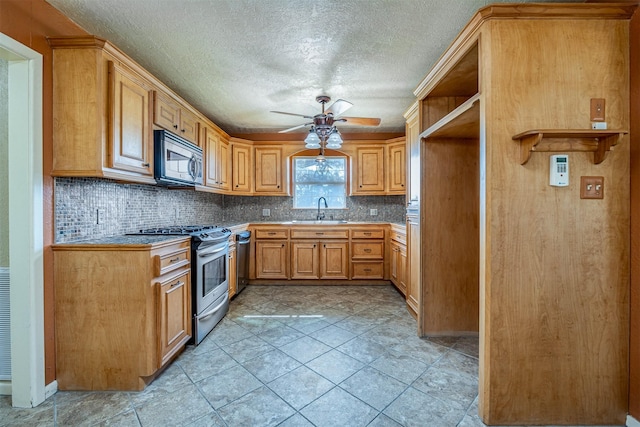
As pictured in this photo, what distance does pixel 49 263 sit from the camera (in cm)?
167

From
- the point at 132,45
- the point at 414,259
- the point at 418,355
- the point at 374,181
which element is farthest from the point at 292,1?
the point at 374,181

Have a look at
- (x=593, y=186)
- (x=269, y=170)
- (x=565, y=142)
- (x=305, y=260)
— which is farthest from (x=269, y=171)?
(x=593, y=186)

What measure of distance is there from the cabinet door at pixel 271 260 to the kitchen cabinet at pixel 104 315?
7.36 feet

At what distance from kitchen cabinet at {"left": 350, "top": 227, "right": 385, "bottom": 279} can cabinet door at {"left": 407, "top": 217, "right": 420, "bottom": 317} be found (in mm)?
963

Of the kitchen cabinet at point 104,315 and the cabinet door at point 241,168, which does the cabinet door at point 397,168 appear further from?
the kitchen cabinet at point 104,315

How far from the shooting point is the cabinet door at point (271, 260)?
13.2 feet

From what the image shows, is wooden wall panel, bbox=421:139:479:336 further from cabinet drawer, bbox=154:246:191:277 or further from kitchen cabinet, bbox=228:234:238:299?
kitchen cabinet, bbox=228:234:238:299

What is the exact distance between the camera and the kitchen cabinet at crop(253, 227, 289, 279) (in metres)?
4.02

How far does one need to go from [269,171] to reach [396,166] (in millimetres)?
2006

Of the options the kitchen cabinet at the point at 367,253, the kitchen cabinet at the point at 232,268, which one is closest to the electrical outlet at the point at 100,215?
the kitchen cabinet at the point at 232,268

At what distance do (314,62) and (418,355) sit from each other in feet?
8.45

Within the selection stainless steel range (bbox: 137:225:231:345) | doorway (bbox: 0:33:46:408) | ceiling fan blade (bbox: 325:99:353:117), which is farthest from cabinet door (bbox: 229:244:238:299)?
ceiling fan blade (bbox: 325:99:353:117)

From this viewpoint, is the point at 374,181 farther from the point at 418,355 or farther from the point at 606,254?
the point at 606,254

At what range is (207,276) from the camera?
8.17ft
